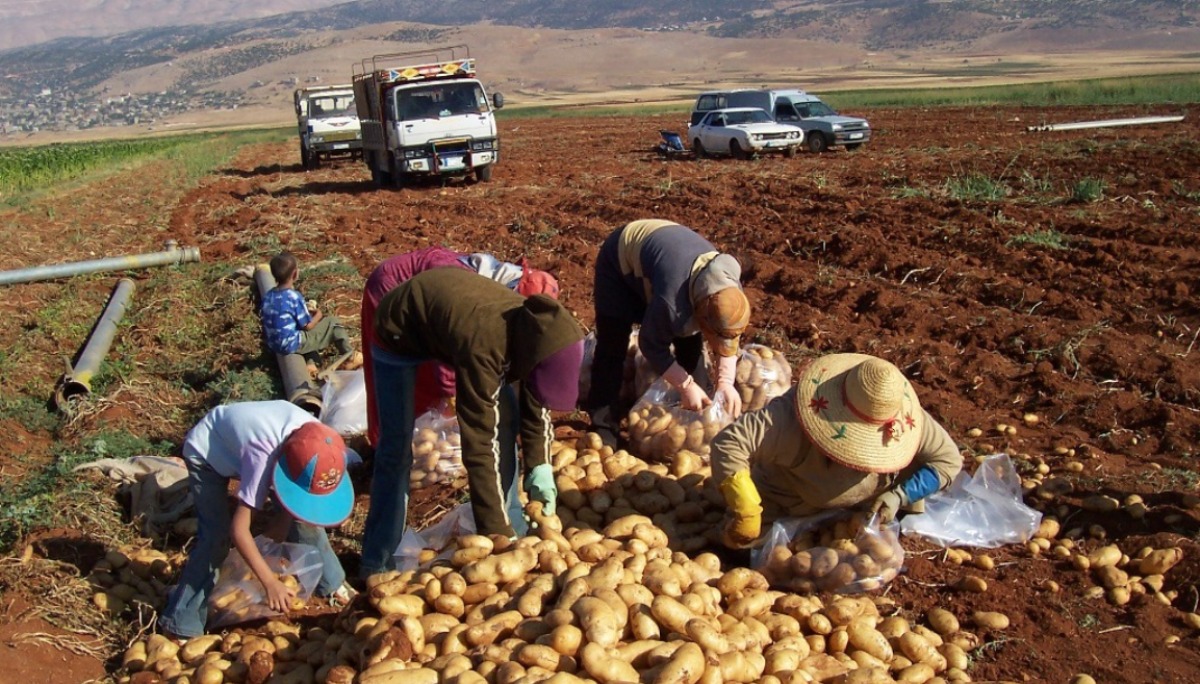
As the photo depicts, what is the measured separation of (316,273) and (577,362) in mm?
6829

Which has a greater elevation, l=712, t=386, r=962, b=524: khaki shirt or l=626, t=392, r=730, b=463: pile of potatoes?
l=712, t=386, r=962, b=524: khaki shirt

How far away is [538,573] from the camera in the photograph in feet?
11.6

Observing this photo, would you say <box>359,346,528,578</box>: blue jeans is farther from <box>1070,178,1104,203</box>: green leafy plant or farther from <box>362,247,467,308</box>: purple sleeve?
<box>1070,178,1104,203</box>: green leafy plant

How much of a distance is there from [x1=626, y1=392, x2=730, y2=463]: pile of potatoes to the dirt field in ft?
2.77

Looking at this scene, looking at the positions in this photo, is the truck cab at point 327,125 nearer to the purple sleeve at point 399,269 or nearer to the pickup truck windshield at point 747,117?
the pickup truck windshield at point 747,117

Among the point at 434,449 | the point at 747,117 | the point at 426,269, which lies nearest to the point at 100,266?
the point at 434,449

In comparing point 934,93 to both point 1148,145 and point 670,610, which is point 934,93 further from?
point 670,610

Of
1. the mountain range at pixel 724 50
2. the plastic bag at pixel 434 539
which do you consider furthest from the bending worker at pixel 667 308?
the mountain range at pixel 724 50

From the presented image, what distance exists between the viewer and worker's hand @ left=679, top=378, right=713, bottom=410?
4.63 meters

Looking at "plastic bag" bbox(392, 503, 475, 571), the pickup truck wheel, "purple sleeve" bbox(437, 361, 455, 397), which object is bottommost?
the pickup truck wheel

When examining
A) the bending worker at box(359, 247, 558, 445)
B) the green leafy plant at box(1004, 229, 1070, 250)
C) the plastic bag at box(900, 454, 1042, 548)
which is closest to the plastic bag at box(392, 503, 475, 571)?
the bending worker at box(359, 247, 558, 445)

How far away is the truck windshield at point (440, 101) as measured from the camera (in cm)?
1719

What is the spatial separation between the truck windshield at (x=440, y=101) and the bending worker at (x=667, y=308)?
12825 millimetres

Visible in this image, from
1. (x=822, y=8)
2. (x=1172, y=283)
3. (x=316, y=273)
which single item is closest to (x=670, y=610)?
(x=1172, y=283)
